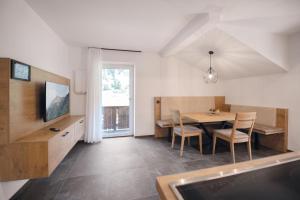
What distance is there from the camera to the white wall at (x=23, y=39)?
5.42 ft

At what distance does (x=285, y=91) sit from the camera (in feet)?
10.4

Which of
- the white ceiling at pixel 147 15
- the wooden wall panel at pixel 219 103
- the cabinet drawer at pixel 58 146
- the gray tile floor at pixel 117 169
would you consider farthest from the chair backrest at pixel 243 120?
the cabinet drawer at pixel 58 146

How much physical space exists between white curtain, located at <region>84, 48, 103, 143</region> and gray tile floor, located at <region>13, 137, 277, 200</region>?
14.1 inches

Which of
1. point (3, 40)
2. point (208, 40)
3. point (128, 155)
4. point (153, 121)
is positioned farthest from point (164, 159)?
point (3, 40)

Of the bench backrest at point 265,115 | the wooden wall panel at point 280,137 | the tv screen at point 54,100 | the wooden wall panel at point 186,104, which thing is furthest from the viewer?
the wooden wall panel at point 186,104

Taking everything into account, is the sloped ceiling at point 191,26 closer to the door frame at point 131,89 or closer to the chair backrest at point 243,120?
the door frame at point 131,89

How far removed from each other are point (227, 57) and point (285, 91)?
1333 mm

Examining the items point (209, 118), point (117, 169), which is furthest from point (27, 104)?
point (209, 118)

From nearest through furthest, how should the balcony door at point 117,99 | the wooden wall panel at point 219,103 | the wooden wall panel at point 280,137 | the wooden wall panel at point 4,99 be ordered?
the wooden wall panel at point 4,99 < the wooden wall panel at point 280,137 < the balcony door at point 117,99 < the wooden wall panel at point 219,103

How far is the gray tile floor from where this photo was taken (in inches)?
76.2

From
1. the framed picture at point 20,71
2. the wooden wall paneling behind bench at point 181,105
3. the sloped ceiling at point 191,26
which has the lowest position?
the wooden wall paneling behind bench at point 181,105

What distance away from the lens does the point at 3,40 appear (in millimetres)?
1621

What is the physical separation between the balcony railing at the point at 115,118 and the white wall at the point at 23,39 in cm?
179

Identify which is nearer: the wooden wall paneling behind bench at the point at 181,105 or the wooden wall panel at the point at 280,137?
the wooden wall panel at the point at 280,137
